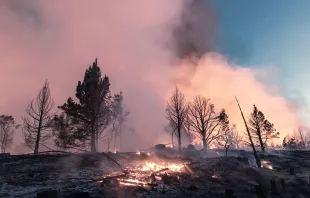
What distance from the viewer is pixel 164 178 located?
1590 cm

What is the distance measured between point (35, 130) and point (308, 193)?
31245mm

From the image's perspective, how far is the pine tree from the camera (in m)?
28.5

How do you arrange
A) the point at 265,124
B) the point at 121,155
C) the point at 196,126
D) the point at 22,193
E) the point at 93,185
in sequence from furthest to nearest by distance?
the point at 265,124 → the point at 196,126 → the point at 121,155 → the point at 93,185 → the point at 22,193

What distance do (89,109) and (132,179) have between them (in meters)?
16.7

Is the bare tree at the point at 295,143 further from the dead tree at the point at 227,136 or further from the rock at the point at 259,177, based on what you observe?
the rock at the point at 259,177

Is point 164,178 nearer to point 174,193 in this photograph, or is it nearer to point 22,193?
point 174,193

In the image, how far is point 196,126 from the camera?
40562 mm

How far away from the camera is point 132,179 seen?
49.0 feet

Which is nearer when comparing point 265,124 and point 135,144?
point 265,124

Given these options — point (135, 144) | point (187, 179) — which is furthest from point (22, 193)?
point (135, 144)

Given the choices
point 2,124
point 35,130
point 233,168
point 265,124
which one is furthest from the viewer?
point 2,124

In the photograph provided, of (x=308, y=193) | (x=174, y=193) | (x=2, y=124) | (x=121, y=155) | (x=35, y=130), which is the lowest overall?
(x=308, y=193)

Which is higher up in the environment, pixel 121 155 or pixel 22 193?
pixel 121 155

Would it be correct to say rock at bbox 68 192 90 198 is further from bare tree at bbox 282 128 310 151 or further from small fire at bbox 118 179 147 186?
bare tree at bbox 282 128 310 151
